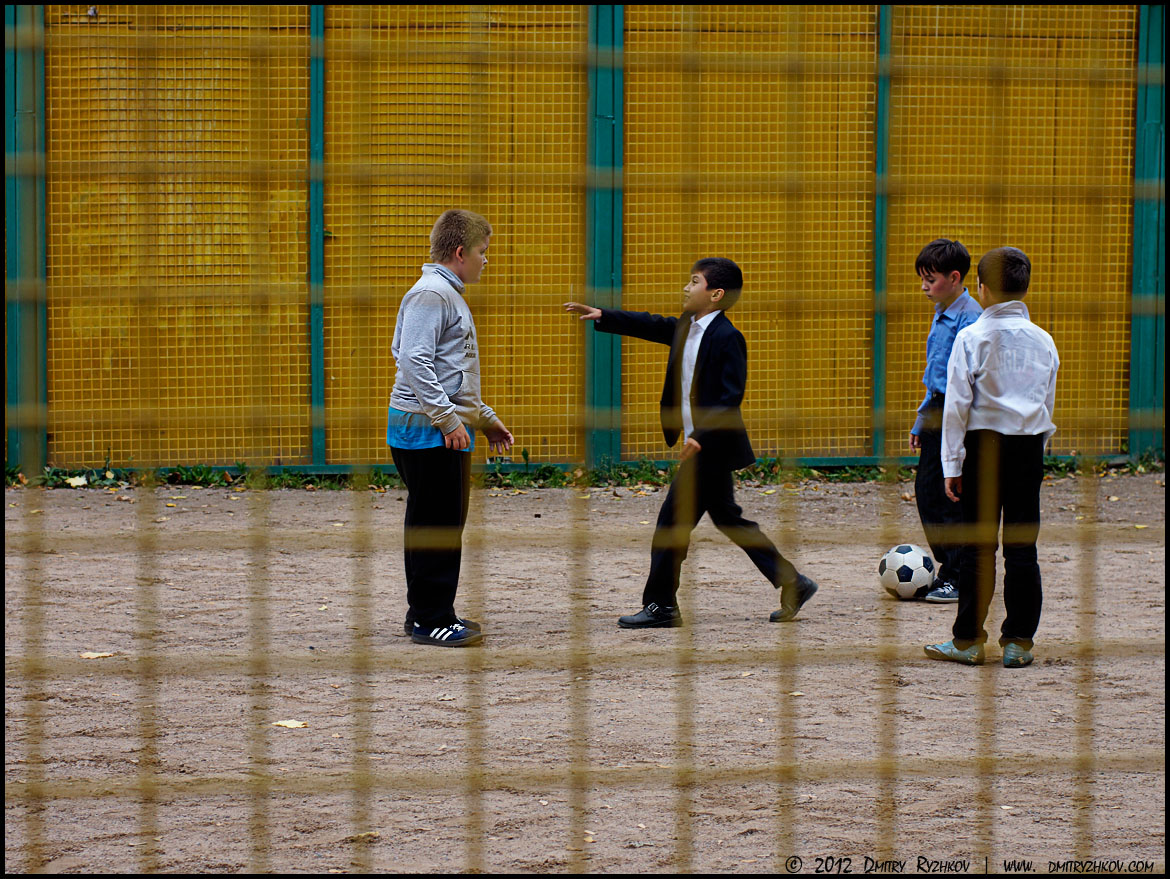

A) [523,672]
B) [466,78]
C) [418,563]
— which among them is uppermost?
[466,78]

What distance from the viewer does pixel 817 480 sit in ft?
30.3

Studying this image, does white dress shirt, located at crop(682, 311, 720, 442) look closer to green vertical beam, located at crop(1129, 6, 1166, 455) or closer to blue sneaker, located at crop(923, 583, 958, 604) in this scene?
blue sneaker, located at crop(923, 583, 958, 604)

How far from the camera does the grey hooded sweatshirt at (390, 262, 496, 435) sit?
464cm

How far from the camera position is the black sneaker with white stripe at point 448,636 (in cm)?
490

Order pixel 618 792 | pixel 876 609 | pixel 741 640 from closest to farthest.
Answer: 1. pixel 618 792
2. pixel 741 640
3. pixel 876 609

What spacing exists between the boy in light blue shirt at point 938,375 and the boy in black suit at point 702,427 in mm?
648

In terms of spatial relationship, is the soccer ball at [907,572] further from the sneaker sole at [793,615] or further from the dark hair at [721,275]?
the dark hair at [721,275]

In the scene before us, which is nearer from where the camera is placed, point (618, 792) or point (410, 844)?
point (410, 844)

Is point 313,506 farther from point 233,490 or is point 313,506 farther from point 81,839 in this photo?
point 81,839

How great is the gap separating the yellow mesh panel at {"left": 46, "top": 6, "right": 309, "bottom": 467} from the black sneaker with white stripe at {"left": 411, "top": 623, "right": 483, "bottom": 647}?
0.97 m

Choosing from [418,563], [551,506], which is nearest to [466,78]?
[551,506]

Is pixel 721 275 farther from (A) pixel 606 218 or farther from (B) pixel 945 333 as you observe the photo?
(A) pixel 606 218

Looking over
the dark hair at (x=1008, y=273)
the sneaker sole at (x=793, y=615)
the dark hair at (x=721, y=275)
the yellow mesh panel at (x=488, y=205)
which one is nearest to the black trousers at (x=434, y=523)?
the dark hair at (x=721, y=275)

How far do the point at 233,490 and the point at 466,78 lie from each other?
3.04 m
